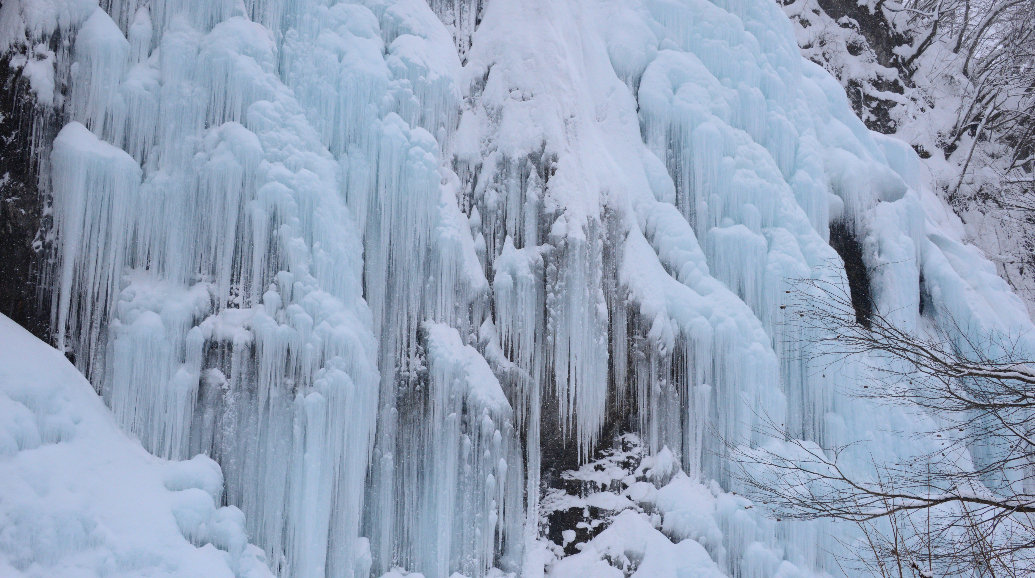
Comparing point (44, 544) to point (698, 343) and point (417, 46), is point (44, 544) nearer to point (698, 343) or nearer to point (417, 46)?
point (417, 46)

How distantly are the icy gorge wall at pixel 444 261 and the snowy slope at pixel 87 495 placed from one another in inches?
7.7

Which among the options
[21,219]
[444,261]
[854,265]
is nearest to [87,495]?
[21,219]

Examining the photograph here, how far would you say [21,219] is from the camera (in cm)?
462

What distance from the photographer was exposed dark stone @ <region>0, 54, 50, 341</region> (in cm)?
462

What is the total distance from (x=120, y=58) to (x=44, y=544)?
10.5 feet

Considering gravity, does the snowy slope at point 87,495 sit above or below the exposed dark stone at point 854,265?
below

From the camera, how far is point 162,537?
4.14m

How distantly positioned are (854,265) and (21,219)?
767 cm

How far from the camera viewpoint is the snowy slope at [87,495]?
3750 millimetres

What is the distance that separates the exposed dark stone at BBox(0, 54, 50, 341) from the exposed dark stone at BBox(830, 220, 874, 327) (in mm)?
7314

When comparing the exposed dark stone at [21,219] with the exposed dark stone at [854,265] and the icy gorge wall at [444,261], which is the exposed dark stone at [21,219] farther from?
the exposed dark stone at [854,265]

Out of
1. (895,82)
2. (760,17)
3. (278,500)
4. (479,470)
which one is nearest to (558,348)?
(479,470)

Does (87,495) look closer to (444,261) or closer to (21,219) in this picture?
(21,219)

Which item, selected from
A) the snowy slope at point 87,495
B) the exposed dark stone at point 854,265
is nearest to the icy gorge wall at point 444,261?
the exposed dark stone at point 854,265
